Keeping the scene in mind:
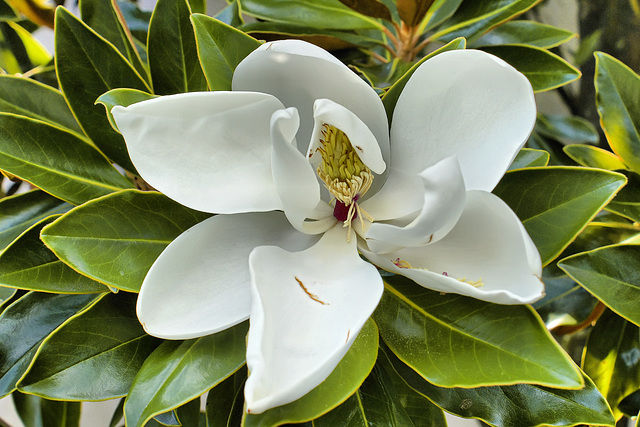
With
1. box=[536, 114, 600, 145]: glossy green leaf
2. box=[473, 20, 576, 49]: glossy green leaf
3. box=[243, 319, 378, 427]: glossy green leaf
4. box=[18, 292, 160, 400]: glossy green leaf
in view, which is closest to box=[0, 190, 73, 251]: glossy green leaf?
box=[18, 292, 160, 400]: glossy green leaf

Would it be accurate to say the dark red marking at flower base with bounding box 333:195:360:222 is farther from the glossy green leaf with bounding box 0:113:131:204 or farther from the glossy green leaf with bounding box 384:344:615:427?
the glossy green leaf with bounding box 0:113:131:204

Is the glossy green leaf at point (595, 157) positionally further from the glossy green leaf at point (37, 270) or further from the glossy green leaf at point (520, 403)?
the glossy green leaf at point (37, 270)

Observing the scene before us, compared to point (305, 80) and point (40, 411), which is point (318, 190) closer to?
point (305, 80)

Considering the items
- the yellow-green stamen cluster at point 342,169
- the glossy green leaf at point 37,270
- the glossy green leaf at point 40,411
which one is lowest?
the glossy green leaf at point 40,411

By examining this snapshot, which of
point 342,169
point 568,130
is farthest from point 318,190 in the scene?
point 568,130

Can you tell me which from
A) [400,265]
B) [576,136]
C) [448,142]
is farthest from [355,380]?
[576,136]

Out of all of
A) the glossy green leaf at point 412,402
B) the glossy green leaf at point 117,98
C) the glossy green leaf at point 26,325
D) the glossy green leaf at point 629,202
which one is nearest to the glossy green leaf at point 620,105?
the glossy green leaf at point 629,202

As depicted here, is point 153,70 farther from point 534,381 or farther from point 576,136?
point 576,136
